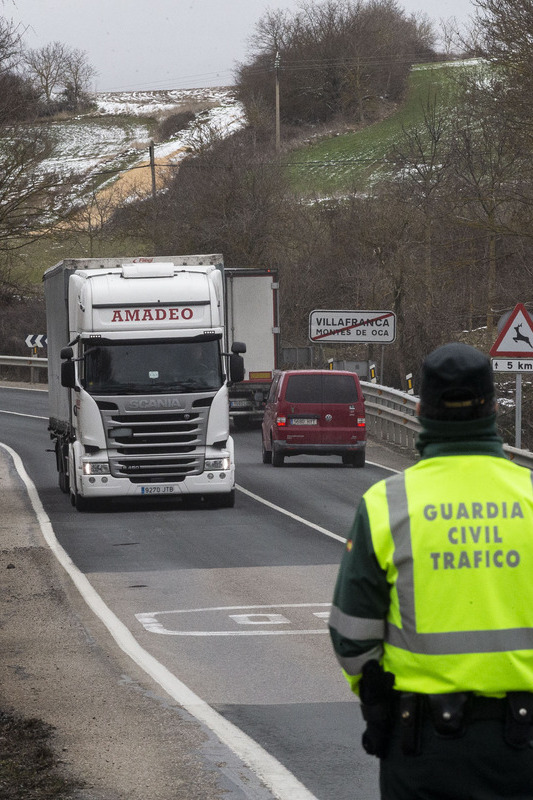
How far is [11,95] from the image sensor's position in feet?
75.3

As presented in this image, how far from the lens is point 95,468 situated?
1956 cm

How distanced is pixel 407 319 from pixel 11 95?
17028 mm

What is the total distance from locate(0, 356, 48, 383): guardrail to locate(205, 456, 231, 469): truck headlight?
2845 centimetres

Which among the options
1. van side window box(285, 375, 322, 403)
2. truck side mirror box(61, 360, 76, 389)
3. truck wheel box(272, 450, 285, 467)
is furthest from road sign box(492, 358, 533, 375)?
truck wheel box(272, 450, 285, 467)

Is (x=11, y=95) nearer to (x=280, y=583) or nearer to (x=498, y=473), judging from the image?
(x=280, y=583)

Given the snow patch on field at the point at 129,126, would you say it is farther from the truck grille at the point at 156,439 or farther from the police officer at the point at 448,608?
the police officer at the point at 448,608

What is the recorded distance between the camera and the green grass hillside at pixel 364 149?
267 ft

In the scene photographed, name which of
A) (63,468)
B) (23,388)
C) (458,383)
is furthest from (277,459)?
(458,383)

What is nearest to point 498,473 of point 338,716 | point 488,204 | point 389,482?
point 389,482

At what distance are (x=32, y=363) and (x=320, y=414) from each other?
2428 centimetres

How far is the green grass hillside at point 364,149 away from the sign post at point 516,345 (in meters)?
56.0

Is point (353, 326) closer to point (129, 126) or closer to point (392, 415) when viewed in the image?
point (392, 415)

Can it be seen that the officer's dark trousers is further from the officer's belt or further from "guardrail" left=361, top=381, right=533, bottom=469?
"guardrail" left=361, top=381, right=533, bottom=469

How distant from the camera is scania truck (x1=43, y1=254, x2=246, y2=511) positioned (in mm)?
19484
